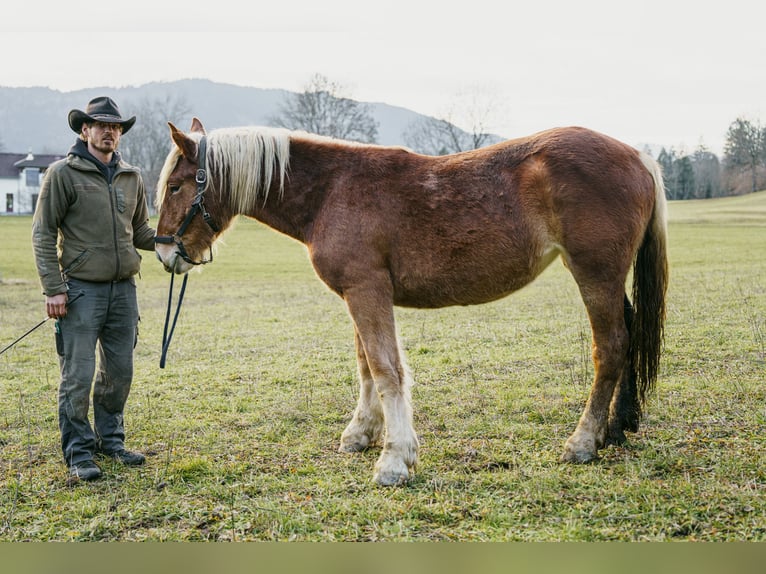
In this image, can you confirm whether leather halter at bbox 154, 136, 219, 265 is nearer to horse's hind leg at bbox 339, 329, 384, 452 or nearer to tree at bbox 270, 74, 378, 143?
horse's hind leg at bbox 339, 329, 384, 452

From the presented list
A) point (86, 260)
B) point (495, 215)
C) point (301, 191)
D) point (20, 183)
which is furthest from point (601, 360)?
Result: point (20, 183)

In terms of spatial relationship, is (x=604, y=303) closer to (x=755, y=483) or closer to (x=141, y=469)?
(x=755, y=483)

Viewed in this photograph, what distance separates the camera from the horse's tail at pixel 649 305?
459 centimetres

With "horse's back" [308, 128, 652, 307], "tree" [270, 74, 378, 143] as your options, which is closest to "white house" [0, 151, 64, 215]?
"tree" [270, 74, 378, 143]

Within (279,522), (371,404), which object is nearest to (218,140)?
(371,404)

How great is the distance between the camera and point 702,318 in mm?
9344

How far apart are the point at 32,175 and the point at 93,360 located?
218 ft

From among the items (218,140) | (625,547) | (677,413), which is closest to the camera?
(625,547)

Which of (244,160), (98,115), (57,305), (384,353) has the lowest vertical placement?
(384,353)

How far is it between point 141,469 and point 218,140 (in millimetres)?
2533

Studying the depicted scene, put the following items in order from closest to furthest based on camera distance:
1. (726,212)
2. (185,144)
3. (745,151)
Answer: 1. (185,144)
2. (726,212)
3. (745,151)

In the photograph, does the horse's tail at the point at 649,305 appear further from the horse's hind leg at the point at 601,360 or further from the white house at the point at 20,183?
the white house at the point at 20,183

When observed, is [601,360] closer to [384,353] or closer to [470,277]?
[470,277]

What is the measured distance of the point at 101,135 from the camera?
4.49 meters
